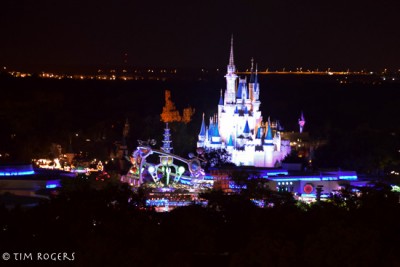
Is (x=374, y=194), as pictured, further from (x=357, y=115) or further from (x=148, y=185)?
(x=357, y=115)

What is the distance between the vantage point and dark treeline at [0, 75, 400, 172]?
2685 inches

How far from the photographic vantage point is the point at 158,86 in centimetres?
16675

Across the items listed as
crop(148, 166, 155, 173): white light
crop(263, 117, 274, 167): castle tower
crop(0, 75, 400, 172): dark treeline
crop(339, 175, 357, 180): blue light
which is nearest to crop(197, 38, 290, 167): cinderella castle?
crop(263, 117, 274, 167): castle tower

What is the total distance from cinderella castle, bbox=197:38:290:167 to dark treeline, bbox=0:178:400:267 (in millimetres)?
25475

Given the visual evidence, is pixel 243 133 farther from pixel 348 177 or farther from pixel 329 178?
pixel 329 178

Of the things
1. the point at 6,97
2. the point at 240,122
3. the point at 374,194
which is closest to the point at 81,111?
the point at 6,97

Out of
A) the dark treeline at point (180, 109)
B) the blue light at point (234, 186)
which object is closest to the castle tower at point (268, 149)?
the dark treeline at point (180, 109)

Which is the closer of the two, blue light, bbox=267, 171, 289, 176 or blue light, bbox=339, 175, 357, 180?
blue light, bbox=267, 171, 289, 176

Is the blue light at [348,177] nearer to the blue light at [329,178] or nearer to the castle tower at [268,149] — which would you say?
the blue light at [329,178]

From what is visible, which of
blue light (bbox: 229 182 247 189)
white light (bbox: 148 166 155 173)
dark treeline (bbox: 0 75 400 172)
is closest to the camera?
blue light (bbox: 229 182 247 189)

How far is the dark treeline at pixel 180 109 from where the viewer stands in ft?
224

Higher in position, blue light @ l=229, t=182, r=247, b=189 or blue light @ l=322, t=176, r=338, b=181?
blue light @ l=322, t=176, r=338, b=181

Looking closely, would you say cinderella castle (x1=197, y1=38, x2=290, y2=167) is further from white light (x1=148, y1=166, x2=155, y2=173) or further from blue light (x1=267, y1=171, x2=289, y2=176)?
white light (x1=148, y1=166, x2=155, y2=173)

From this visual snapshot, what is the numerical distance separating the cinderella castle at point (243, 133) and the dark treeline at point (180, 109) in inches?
211
